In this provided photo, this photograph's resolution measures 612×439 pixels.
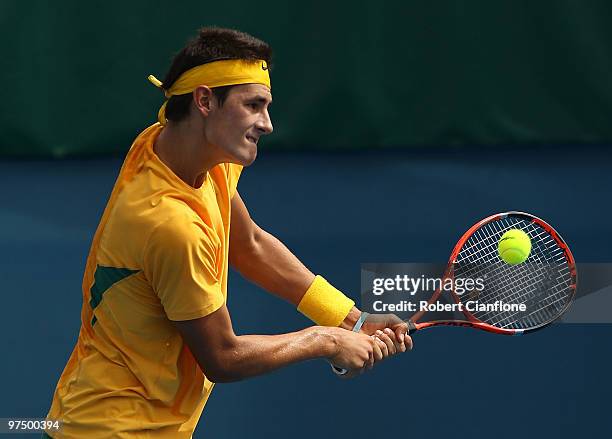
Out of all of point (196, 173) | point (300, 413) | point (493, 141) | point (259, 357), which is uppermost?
point (493, 141)

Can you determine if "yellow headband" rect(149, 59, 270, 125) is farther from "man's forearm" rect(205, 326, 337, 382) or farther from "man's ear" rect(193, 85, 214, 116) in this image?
"man's forearm" rect(205, 326, 337, 382)

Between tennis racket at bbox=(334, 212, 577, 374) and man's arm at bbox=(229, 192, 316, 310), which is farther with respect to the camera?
tennis racket at bbox=(334, 212, 577, 374)

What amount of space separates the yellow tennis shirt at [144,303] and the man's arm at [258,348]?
0.06 meters

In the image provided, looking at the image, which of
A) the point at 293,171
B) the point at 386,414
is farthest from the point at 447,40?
the point at 386,414

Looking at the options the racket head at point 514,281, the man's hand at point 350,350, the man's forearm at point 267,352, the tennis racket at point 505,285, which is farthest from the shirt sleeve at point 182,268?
the racket head at point 514,281

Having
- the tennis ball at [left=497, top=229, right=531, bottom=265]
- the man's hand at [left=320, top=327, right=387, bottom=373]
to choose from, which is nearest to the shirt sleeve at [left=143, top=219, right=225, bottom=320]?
the man's hand at [left=320, top=327, right=387, bottom=373]

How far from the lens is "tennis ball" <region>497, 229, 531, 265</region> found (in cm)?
406

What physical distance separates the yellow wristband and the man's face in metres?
0.59

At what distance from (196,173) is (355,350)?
0.61 meters

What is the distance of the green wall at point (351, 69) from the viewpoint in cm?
550

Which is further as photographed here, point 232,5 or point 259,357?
point 232,5

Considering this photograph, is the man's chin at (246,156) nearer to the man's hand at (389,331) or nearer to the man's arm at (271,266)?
the man's arm at (271,266)

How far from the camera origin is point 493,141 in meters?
5.57

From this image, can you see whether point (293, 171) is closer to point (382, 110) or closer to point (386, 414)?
point (382, 110)
